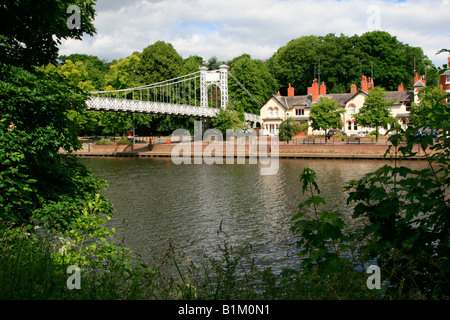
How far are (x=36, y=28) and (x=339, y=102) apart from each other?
55.4m

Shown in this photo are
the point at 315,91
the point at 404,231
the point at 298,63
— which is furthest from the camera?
the point at 298,63

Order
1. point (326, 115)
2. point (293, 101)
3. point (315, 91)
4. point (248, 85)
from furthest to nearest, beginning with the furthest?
point (248, 85) → point (293, 101) → point (315, 91) → point (326, 115)

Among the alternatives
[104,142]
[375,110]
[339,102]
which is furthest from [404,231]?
[339,102]

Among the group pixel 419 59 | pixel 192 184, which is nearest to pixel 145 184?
pixel 192 184

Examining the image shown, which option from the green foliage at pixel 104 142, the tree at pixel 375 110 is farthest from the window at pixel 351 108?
the green foliage at pixel 104 142

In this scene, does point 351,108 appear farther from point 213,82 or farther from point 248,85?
point 213,82

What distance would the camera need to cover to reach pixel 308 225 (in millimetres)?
4734

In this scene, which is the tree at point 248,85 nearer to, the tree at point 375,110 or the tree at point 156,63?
the tree at point 156,63

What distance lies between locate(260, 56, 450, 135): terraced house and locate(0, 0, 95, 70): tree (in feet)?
164

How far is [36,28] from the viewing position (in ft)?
29.6

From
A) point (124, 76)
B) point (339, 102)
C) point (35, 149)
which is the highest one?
point (124, 76)

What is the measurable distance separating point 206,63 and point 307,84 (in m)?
21.4

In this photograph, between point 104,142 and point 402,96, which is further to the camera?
point 402,96

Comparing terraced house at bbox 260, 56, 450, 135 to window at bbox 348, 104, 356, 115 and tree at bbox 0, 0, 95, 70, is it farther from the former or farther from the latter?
tree at bbox 0, 0, 95, 70
